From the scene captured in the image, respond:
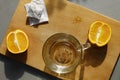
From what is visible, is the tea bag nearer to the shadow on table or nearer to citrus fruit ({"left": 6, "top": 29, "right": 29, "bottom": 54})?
citrus fruit ({"left": 6, "top": 29, "right": 29, "bottom": 54})

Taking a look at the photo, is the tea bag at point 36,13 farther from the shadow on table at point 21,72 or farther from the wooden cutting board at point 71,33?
the shadow on table at point 21,72

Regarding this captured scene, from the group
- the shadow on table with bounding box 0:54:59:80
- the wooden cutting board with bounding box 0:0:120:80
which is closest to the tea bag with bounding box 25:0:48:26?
the wooden cutting board with bounding box 0:0:120:80

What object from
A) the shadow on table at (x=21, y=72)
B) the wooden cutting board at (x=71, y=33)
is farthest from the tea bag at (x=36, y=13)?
the shadow on table at (x=21, y=72)

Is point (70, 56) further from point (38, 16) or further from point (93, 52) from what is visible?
point (38, 16)

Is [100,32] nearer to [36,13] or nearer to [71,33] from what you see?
[71,33]

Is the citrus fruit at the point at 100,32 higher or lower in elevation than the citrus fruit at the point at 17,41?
higher

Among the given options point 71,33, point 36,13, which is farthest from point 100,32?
point 36,13
